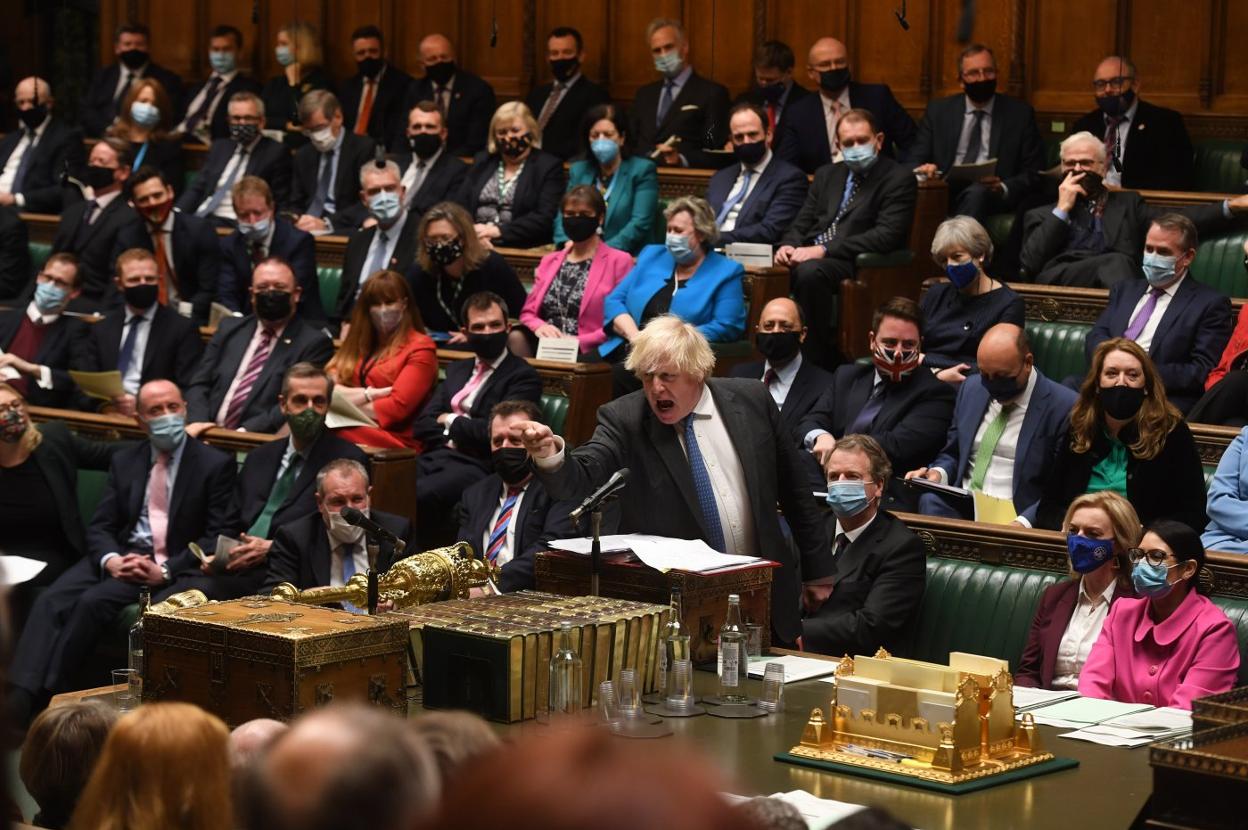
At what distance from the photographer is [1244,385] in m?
5.94

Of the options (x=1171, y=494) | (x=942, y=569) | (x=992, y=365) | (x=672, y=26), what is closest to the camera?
(x=942, y=569)

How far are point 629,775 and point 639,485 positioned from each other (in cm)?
348

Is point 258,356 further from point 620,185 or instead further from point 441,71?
point 441,71

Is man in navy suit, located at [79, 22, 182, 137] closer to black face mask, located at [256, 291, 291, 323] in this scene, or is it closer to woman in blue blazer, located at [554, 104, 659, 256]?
woman in blue blazer, located at [554, 104, 659, 256]

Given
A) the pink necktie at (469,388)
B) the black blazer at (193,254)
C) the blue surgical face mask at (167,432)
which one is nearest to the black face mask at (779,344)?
the pink necktie at (469,388)

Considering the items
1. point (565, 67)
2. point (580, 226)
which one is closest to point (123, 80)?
point (565, 67)

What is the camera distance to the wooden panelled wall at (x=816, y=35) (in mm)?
8773

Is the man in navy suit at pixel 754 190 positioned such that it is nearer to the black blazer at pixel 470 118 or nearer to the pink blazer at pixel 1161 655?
the black blazer at pixel 470 118

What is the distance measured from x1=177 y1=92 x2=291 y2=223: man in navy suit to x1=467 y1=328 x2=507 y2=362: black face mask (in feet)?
10.1

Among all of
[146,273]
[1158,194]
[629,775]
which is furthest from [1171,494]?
[629,775]

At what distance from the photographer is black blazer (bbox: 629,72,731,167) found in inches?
348

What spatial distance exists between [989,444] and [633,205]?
2635mm

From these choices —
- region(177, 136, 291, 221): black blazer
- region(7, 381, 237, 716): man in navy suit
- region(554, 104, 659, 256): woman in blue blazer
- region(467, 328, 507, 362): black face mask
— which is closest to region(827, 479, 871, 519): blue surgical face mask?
region(467, 328, 507, 362): black face mask

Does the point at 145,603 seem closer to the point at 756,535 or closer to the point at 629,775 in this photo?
the point at 756,535
